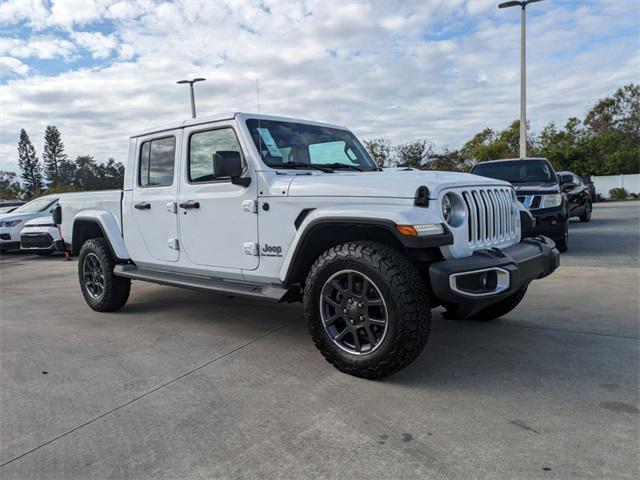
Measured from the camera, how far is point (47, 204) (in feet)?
44.6

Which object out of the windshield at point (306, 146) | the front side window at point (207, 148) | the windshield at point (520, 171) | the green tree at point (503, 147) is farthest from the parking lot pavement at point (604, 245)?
the green tree at point (503, 147)

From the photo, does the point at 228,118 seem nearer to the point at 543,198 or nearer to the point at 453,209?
the point at 453,209

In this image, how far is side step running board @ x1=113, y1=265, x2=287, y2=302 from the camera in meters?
3.83

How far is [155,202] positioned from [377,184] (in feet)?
8.41

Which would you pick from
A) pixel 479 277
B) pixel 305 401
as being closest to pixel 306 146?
pixel 479 277

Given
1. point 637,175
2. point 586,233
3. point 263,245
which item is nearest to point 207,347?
point 263,245

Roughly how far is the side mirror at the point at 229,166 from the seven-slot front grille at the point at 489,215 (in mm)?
1682

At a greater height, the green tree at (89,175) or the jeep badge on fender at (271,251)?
the green tree at (89,175)

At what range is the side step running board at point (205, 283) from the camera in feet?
12.6

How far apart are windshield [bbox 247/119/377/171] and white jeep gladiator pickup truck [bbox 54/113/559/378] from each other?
0.04 feet

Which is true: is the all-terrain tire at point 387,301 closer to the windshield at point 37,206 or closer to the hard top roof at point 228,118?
the hard top roof at point 228,118

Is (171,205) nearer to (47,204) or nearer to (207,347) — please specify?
(207,347)

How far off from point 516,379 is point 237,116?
9.66ft

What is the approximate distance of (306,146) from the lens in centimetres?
450
